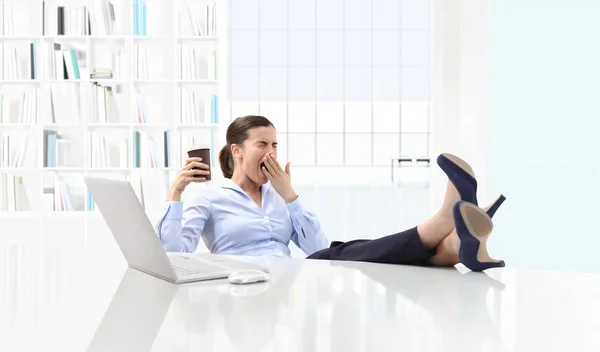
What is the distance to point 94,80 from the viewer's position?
448 centimetres

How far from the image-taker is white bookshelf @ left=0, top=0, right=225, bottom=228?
175 inches

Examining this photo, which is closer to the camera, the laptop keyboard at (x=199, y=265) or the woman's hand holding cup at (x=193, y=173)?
the laptop keyboard at (x=199, y=265)

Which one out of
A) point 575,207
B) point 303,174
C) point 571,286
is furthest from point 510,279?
point 303,174

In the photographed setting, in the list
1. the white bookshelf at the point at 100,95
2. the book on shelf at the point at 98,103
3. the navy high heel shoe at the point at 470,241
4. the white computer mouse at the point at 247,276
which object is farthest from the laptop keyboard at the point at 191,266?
Result: the book on shelf at the point at 98,103

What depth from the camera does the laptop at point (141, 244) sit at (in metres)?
1.16

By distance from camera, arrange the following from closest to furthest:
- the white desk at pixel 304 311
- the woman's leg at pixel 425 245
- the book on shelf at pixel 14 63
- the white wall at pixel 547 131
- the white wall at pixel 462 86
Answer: the white desk at pixel 304 311 → the woman's leg at pixel 425 245 → the white wall at pixel 547 131 → the white wall at pixel 462 86 → the book on shelf at pixel 14 63

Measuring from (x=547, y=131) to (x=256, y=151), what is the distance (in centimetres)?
243

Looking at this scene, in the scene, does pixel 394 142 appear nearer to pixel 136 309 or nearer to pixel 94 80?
pixel 94 80

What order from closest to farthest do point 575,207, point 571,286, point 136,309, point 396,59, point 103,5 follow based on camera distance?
point 136,309, point 571,286, point 575,207, point 103,5, point 396,59

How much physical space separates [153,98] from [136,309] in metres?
3.80

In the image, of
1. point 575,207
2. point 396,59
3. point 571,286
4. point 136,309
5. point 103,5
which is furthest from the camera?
point 396,59

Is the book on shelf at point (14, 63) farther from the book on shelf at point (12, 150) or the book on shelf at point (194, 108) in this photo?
the book on shelf at point (194, 108)

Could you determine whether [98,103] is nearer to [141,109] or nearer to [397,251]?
[141,109]

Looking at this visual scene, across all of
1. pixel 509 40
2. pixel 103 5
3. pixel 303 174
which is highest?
Answer: pixel 103 5
